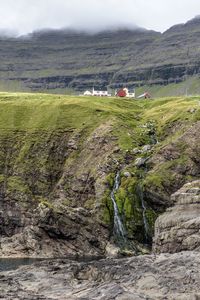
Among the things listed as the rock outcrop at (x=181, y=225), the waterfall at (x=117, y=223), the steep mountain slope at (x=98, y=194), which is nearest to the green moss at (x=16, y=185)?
the steep mountain slope at (x=98, y=194)

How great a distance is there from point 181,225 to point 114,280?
38215 mm

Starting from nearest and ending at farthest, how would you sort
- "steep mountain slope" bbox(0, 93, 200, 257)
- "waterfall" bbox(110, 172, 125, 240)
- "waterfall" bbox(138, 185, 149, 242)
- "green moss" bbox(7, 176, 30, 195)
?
"steep mountain slope" bbox(0, 93, 200, 257) → "waterfall" bbox(138, 185, 149, 242) → "waterfall" bbox(110, 172, 125, 240) → "green moss" bbox(7, 176, 30, 195)

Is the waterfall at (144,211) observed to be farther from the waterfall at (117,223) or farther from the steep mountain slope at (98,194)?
the waterfall at (117,223)

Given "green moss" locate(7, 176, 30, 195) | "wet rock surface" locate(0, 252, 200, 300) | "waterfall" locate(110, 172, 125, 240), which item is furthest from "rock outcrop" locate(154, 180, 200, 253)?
"green moss" locate(7, 176, 30, 195)

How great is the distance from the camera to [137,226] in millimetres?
160250

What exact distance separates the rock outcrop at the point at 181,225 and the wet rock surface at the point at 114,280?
19810mm

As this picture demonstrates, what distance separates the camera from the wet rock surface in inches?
3223

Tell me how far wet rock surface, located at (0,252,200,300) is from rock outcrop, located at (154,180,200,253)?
65.0ft

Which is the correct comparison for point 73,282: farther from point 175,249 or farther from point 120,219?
point 120,219

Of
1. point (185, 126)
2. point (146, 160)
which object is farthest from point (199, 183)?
point (185, 126)

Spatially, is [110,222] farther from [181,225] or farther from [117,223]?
[181,225]

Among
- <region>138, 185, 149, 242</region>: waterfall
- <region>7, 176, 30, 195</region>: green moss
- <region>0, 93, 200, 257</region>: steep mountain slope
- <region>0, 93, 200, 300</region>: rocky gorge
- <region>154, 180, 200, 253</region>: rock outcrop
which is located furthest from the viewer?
<region>7, 176, 30, 195</region>: green moss

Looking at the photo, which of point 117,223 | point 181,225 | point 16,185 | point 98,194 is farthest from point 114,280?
point 16,185

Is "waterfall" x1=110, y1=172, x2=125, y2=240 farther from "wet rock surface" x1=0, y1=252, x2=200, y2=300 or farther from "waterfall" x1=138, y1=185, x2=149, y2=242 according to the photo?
"wet rock surface" x1=0, y1=252, x2=200, y2=300
